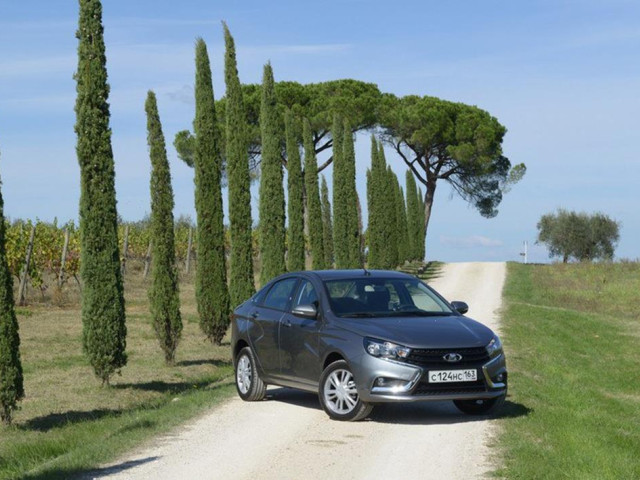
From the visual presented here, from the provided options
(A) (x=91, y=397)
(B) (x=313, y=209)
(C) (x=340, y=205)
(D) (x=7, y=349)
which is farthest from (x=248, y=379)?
(C) (x=340, y=205)

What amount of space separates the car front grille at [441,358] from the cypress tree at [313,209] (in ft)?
93.5

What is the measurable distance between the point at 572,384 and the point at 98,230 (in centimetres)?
835

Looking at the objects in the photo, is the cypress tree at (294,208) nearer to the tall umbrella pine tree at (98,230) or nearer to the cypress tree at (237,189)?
the cypress tree at (237,189)

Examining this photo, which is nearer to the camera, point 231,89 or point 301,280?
point 301,280

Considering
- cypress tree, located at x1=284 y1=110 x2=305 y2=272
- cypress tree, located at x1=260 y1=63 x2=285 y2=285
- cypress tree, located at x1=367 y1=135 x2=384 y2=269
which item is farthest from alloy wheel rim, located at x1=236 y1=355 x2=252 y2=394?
cypress tree, located at x1=367 y1=135 x2=384 y2=269

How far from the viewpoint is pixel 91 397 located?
15.8 meters

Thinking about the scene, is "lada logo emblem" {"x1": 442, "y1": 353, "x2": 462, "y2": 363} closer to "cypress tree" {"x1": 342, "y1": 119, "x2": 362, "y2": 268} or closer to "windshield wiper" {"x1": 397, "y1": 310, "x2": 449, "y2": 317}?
"windshield wiper" {"x1": 397, "y1": 310, "x2": 449, "y2": 317}

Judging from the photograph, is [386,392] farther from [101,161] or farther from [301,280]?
[101,161]

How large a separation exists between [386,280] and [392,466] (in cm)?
381

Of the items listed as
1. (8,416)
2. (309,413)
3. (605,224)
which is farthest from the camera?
(605,224)

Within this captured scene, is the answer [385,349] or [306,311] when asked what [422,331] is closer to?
[385,349]

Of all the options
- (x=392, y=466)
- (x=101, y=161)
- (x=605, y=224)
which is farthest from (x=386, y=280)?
(x=605, y=224)

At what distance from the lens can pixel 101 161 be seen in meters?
16.5

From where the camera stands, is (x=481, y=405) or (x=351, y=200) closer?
(x=481, y=405)
